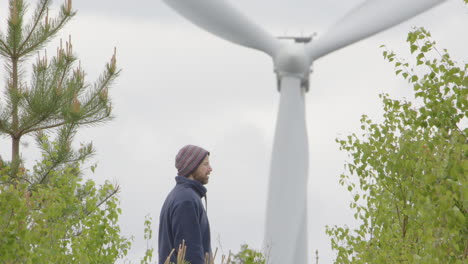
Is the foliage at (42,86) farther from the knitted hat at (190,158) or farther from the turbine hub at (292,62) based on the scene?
the knitted hat at (190,158)

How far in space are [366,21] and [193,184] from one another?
1050 cm

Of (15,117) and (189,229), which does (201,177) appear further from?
(15,117)

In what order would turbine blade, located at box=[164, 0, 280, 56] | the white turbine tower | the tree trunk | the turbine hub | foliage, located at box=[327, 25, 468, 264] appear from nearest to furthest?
1. foliage, located at box=[327, 25, 468, 264]
2. turbine blade, located at box=[164, 0, 280, 56]
3. the white turbine tower
4. the turbine hub
5. the tree trunk

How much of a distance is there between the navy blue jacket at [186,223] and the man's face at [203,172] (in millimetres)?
35

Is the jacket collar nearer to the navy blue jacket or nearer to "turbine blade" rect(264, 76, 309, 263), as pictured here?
the navy blue jacket

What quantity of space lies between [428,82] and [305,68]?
9.36 m

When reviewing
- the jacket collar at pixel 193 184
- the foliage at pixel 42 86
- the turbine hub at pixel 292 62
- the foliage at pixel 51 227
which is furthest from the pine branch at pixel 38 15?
the jacket collar at pixel 193 184

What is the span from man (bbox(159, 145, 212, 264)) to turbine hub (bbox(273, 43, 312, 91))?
34.3 feet

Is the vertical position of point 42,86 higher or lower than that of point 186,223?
higher

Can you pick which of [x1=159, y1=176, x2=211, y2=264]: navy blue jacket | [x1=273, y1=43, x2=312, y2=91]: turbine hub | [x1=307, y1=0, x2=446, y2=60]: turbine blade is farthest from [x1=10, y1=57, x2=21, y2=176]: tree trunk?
[x1=159, y1=176, x2=211, y2=264]: navy blue jacket

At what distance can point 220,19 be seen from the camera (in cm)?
1532

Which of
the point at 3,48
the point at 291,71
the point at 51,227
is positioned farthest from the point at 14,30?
the point at 51,227

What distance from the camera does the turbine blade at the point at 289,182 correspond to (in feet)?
51.3

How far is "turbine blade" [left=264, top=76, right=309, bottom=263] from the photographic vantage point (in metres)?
15.6
